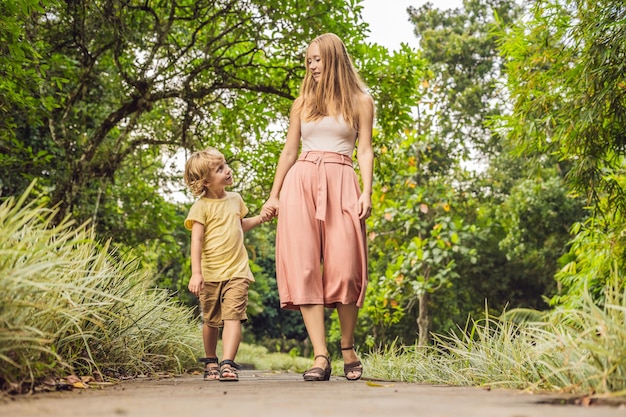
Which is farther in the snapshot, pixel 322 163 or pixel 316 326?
pixel 322 163

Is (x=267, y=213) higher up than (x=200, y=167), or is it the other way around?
(x=200, y=167)

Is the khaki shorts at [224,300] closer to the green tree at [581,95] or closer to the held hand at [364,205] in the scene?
the held hand at [364,205]

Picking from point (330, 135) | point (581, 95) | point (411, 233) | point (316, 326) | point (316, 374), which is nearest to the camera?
point (316, 374)

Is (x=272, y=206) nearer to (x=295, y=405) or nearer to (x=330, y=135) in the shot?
(x=330, y=135)

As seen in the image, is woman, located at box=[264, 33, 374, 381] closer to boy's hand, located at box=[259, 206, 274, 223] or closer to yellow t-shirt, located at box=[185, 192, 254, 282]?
boy's hand, located at box=[259, 206, 274, 223]

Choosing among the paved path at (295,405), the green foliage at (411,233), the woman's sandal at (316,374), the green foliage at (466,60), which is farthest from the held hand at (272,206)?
the green foliage at (466,60)

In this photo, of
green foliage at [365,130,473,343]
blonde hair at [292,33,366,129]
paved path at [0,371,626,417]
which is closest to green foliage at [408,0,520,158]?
green foliage at [365,130,473,343]

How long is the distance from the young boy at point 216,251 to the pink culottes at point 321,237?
1.14ft

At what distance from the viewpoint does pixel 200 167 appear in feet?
14.2

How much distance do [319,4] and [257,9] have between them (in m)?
0.86

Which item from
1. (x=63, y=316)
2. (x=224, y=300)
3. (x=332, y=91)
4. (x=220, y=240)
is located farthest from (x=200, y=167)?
(x=63, y=316)

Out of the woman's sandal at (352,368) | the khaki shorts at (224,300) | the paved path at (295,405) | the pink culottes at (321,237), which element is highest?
the pink culottes at (321,237)

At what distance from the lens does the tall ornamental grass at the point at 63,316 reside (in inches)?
104

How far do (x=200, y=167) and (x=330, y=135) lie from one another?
34.2 inches
